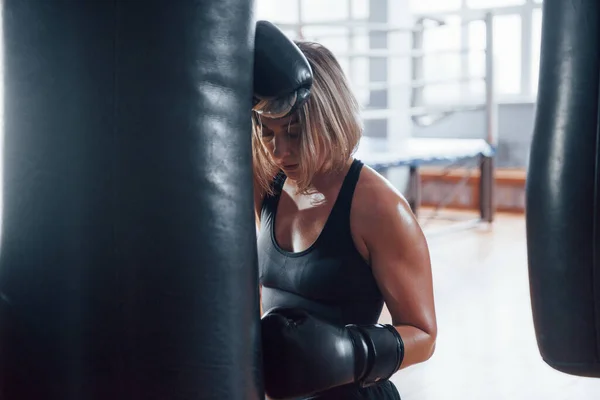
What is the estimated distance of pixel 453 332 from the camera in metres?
3.03

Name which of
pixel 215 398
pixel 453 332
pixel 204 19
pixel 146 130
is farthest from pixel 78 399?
pixel 453 332

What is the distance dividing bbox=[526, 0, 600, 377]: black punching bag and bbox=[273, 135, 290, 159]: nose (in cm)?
39

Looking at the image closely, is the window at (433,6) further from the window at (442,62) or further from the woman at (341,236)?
the woman at (341,236)

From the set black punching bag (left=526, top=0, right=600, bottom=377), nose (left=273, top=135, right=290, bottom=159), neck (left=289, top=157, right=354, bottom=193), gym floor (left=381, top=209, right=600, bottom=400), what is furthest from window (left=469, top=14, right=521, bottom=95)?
black punching bag (left=526, top=0, right=600, bottom=377)

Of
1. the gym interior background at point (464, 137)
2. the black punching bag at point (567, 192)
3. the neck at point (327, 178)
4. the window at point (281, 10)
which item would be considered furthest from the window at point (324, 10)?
the black punching bag at point (567, 192)

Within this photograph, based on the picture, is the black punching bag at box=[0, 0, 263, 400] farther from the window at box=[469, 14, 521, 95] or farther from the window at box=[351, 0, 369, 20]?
the window at box=[469, 14, 521, 95]

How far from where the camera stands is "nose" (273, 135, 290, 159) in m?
1.19

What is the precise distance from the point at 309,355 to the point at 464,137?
6224 mm

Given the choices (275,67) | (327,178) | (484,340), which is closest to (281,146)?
(327,178)

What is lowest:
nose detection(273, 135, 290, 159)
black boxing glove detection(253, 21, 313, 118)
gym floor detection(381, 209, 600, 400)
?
gym floor detection(381, 209, 600, 400)

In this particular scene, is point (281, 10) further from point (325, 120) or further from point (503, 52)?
point (325, 120)

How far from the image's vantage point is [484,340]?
2.93 meters

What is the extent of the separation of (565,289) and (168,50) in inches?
19.5

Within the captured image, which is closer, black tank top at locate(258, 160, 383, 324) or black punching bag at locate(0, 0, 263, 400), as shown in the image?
black punching bag at locate(0, 0, 263, 400)
